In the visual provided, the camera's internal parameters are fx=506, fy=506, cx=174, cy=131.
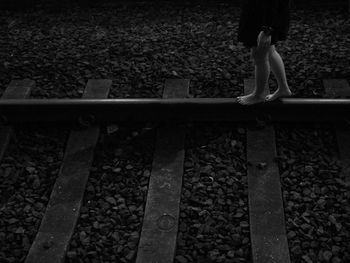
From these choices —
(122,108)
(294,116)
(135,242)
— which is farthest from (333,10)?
(135,242)

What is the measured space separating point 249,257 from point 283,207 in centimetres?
54

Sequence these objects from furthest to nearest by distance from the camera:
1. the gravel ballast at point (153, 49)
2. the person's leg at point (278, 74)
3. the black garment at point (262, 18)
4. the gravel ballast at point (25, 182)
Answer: the gravel ballast at point (153, 49) < the person's leg at point (278, 74) < the black garment at point (262, 18) < the gravel ballast at point (25, 182)

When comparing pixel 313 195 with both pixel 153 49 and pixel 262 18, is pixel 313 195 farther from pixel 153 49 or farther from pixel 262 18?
pixel 153 49

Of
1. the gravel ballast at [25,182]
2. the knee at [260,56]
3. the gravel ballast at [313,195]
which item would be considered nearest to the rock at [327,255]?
the gravel ballast at [313,195]

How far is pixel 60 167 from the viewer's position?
4406 millimetres

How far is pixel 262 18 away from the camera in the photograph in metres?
4.15

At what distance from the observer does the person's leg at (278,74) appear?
4.52 meters

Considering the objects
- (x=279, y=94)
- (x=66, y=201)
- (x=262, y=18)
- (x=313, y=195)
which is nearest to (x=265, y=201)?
(x=313, y=195)

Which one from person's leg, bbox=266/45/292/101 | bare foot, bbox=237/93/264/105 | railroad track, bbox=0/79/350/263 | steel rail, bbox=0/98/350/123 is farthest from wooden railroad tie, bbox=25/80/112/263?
person's leg, bbox=266/45/292/101

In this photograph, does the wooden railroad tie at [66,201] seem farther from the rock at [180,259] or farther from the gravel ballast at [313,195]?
the gravel ballast at [313,195]

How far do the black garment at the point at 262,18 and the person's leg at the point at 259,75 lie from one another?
103mm

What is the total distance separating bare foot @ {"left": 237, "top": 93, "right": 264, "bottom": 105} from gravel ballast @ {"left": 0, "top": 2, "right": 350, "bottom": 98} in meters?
0.35

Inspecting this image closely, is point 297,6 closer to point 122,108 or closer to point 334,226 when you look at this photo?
point 122,108

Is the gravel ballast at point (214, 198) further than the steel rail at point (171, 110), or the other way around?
the steel rail at point (171, 110)
